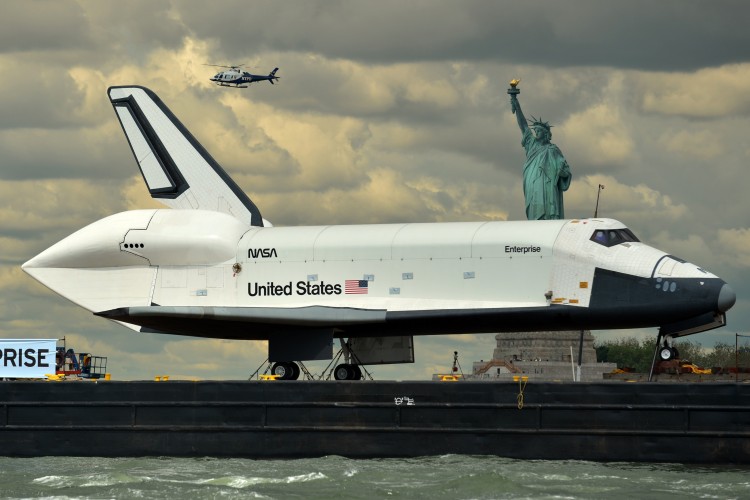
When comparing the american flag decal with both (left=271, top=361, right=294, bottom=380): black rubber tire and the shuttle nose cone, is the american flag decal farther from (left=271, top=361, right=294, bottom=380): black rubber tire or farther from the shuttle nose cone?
the shuttle nose cone

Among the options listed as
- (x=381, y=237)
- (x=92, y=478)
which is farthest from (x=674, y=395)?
(x=92, y=478)

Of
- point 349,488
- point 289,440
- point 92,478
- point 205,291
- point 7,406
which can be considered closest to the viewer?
point 349,488

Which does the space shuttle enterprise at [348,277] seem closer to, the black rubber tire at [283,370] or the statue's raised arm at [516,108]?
the black rubber tire at [283,370]

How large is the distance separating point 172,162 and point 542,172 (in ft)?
70.3

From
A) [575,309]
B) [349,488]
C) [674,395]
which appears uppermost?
[575,309]

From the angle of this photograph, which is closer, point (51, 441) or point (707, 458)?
point (707, 458)

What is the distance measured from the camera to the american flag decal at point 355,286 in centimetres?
3394

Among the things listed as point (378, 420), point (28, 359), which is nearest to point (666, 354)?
point (378, 420)

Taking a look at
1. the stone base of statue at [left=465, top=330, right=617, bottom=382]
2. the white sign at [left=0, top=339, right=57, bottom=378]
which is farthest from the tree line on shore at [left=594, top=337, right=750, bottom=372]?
the white sign at [left=0, top=339, right=57, bottom=378]

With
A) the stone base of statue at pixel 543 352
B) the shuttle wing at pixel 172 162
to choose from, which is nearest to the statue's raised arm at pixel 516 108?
the stone base of statue at pixel 543 352

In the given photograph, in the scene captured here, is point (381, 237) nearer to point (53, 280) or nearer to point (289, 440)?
point (289, 440)

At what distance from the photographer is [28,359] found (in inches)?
1390

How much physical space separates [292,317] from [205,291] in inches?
110

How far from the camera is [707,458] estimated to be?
28.3 m
